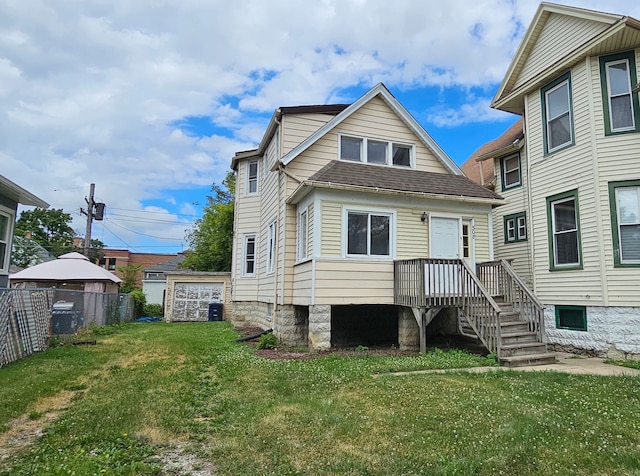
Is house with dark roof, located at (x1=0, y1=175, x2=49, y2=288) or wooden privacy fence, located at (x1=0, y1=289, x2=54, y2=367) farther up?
house with dark roof, located at (x1=0, y1=175, x2=49, y2=288)

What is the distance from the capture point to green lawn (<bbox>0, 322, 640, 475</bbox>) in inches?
143

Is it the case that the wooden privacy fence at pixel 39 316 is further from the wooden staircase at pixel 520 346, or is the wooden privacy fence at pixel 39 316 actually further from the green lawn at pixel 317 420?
the wooden staircase at pixel 520 346

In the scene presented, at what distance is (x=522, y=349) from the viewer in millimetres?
8570

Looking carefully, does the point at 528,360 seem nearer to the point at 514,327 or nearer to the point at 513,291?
the point at 514,327

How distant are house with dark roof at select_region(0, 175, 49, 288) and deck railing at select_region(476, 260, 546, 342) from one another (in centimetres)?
1240

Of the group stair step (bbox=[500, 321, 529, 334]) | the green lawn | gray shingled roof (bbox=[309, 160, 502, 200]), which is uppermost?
gray shingled roof (bbox=[309, 160, 502, 200])

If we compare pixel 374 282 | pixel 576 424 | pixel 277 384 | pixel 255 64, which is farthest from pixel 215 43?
pixel 576 424

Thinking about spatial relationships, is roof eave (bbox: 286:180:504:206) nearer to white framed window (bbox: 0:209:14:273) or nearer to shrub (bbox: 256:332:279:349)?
shrub (bbox: 256:332:279:349)

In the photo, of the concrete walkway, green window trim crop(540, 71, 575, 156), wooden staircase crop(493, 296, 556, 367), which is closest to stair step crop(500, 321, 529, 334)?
wooden staircase crop(493, 296, 556, 367)

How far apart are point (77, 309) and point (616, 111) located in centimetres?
1689

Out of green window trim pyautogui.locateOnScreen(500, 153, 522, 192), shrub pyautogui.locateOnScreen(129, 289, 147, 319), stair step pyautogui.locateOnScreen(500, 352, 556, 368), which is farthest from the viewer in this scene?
shrub pyautogui.locateOnScreen(129, 289, 147, 319)

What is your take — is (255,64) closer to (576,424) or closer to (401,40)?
(401,40)

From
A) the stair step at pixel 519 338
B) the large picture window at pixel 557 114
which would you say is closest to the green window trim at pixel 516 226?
the large picture window at pixel 557 114

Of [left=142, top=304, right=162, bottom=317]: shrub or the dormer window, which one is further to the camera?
[left=142, top=304, right=162, bottom=317]: shrub
